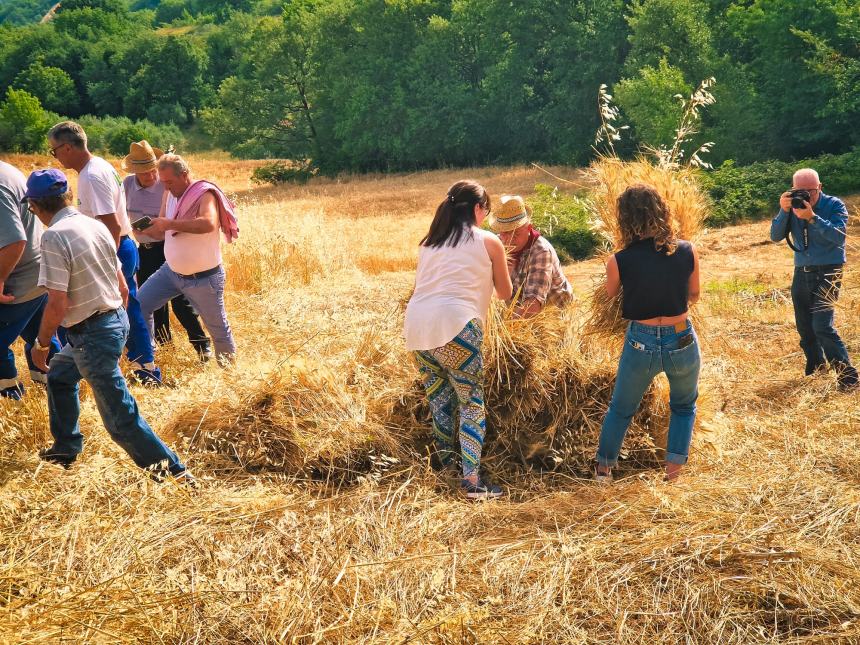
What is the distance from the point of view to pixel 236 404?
445 centimetres

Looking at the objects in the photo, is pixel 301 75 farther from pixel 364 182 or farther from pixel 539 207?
pixel 539 207

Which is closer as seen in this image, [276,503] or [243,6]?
[276,503]

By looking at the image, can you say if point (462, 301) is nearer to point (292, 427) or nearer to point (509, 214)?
point (509, 214)

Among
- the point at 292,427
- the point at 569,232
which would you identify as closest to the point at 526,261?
the point at 292,427

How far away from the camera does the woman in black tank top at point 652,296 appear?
Result: 367 cm

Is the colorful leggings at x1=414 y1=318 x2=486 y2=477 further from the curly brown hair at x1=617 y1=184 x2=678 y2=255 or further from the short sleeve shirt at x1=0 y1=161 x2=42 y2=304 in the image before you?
the short sleeve shirt at x1=0 y1=161 x2=42 y2=304

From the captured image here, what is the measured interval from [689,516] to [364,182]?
1305 inches

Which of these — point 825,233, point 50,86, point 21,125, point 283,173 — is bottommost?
point 283,173

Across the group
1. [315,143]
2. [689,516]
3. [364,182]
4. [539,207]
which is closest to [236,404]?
[689,516]

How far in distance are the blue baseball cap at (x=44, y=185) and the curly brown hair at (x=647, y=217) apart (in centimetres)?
263

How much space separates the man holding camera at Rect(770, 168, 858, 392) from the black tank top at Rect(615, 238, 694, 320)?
242 centimetres

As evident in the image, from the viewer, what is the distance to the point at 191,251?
5324 mm

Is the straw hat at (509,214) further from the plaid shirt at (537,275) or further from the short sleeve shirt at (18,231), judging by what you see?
the short sleeve shirt at (18,231)

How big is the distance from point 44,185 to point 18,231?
91cm
